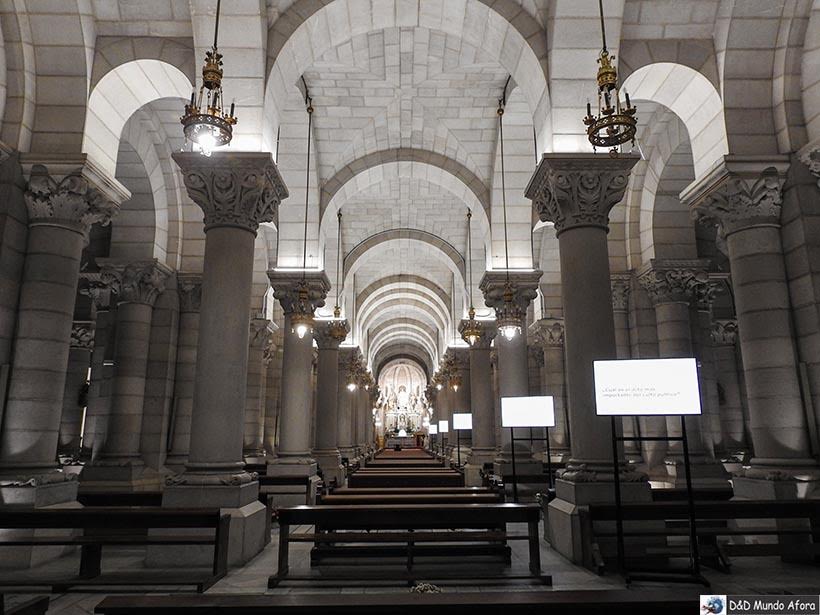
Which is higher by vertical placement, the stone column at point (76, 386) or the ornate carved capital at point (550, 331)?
the ornate carved capital at point (550, 331)

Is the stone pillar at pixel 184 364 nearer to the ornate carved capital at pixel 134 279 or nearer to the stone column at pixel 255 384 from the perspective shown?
the ornate carved capital at pixel 134 279

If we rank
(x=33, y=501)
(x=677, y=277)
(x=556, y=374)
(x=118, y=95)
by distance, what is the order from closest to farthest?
(x=33, y=501) < (x=118, y=95) < (x=677, y=277) < (x=556, y=374)

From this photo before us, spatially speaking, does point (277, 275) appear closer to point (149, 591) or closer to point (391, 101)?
point (391, 101)

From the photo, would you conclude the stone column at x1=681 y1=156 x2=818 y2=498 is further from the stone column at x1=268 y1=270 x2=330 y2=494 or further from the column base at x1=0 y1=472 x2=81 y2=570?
the column base at x1=0 y1=472 x2=81 y2=570

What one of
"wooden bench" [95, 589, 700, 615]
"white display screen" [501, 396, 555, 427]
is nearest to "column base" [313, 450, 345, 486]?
"white display screen" [501, 396, 555, 427]

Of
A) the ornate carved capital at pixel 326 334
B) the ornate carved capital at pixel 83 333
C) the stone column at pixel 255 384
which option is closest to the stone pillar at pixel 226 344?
the ornate carved capital at pixel 326 334

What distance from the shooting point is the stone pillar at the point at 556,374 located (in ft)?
59.8

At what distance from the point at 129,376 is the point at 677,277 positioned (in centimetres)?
1173

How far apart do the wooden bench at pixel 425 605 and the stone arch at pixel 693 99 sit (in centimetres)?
724

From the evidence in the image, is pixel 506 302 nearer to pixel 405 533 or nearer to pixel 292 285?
pixel 292 285

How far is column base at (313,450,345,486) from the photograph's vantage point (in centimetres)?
1677

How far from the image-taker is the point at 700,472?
1138cm

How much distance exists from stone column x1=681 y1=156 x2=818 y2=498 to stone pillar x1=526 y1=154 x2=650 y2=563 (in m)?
1.64

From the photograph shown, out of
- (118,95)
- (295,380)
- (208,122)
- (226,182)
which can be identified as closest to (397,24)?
(226,182)
